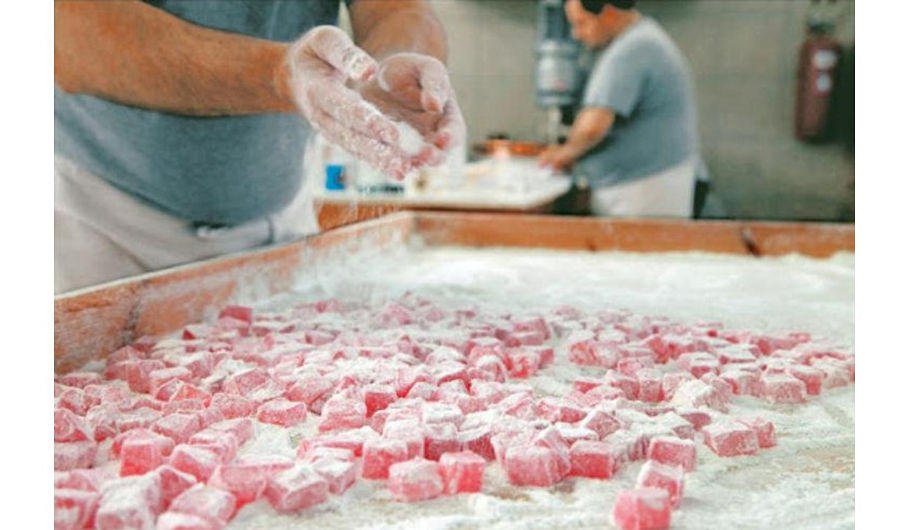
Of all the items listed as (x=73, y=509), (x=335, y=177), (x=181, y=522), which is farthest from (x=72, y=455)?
(x=335, y=177)

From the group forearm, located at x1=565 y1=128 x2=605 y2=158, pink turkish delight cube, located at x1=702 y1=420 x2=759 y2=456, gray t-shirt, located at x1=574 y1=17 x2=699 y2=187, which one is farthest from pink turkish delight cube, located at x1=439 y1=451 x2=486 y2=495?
forearm, located at x1=565 y1=128 x2=605 y2=158

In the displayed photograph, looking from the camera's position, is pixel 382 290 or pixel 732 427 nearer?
pixel 732 427

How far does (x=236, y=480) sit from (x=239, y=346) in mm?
717

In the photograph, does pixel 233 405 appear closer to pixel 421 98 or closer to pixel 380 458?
pixel 380 458

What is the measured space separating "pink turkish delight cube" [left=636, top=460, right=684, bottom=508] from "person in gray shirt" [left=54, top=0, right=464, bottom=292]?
1.04m

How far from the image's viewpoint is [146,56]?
2457 mm

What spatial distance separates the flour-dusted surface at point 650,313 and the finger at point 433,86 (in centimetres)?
51

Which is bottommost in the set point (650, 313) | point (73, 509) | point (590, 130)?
point (73, 509)

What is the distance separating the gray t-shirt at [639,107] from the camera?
4473 mm

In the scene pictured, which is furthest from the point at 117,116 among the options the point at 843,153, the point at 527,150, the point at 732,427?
the point at 843,153

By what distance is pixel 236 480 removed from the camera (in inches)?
42.5

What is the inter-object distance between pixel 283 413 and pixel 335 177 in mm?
3267

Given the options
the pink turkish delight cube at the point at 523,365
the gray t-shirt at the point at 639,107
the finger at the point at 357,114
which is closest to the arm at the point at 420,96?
the finger at the point at 357,114
